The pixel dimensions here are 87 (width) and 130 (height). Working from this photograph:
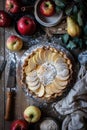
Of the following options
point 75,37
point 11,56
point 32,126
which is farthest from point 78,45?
point 32,126

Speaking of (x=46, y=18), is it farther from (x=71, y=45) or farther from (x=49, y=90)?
(x=49, y=90)

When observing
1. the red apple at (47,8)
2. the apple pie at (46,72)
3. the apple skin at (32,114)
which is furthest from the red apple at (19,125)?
the red apple at (47,8)

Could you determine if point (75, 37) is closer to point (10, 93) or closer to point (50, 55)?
point (50, 55)

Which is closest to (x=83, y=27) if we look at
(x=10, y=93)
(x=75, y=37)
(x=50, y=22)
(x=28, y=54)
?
(x=75, y=37)

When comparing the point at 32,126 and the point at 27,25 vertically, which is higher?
the point at 27,25

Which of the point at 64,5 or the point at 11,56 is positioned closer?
the point at 64,5

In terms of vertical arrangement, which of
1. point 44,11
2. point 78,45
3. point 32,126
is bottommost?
point 32,126
